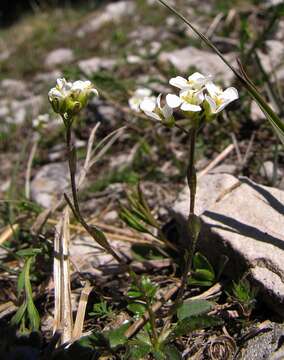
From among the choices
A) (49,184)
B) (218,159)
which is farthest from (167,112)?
(49,184)

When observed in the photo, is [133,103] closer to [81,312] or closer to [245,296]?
[81,312]

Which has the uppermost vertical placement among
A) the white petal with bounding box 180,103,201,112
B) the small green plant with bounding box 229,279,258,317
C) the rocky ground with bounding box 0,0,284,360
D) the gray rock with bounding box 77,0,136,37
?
the white petal with bounding box 180,103,201,112

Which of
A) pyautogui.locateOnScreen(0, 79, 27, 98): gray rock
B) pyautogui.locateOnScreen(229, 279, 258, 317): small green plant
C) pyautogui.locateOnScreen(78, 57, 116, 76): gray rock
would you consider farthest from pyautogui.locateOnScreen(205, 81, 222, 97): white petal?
pyautogui.locateOnScreen(0, 79, 27, 98): gray rock

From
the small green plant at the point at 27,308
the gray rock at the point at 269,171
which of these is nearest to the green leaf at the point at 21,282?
the small green plant at the point at 27,308

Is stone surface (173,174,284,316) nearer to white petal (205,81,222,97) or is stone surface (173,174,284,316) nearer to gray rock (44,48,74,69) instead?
white petal (205,81,222,97)

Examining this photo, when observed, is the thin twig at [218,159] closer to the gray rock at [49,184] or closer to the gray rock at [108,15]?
the gray rock at [49,184]

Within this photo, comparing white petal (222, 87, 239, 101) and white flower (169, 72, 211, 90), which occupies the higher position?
white petal (222, 87, 239, 101)
